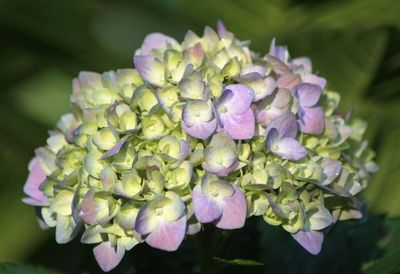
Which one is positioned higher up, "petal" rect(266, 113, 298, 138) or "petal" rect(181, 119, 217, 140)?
"petal" rect(266, 113, 298, 138)

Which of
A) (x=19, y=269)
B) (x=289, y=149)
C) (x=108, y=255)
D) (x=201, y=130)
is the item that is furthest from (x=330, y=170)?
(x=19, y=269)

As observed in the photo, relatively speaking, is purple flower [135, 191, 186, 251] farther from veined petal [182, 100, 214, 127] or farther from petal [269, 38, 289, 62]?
petal [269, 38, 289, 62]

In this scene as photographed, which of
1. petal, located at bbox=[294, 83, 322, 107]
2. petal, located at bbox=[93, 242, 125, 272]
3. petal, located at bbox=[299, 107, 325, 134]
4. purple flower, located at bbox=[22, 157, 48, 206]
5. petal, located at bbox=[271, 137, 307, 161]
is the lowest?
petal, located at bbox=[93, 242, 125, 272]

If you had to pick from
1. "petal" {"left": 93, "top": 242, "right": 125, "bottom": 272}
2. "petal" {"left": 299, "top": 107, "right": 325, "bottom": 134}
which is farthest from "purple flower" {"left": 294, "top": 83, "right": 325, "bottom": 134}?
"petal" {"left": 93, "top": 242, "right": 125, "bottom": 272}

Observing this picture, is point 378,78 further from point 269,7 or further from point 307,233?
point 307,233

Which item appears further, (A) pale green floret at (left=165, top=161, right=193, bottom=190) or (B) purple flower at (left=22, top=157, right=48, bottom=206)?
(B) purple flower at (left=22, top=157, right=48, bottom=206)

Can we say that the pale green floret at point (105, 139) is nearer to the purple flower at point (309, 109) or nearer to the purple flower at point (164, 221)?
the purple flower at point (164, 221)

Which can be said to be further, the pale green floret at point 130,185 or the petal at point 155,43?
the petal at point 155,43

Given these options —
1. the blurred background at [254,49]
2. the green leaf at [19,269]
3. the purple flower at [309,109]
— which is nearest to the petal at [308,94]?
the purple flower at [309,109]
